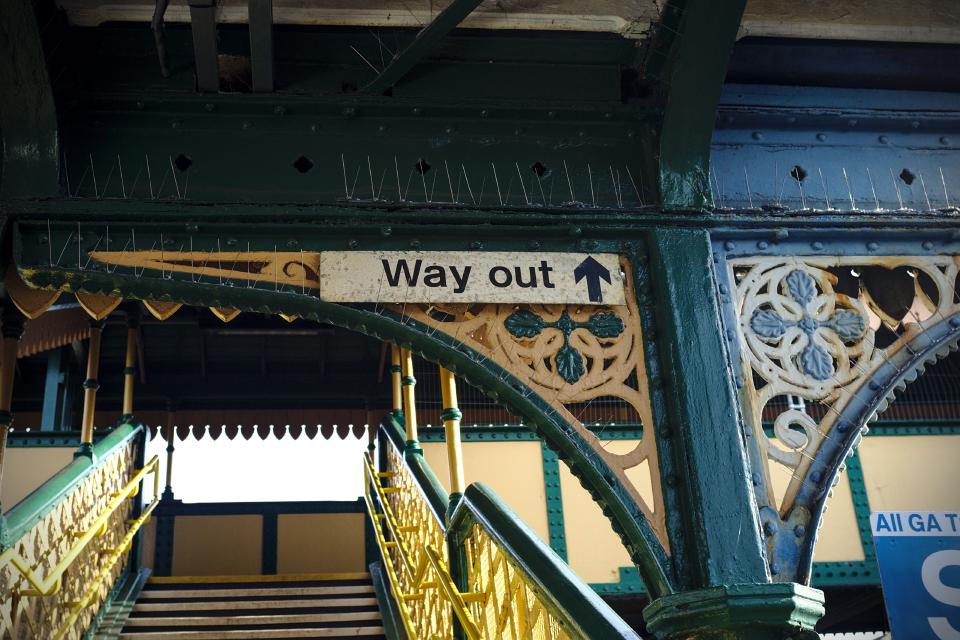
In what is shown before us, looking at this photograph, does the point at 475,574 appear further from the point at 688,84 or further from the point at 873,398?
the point at 688,84

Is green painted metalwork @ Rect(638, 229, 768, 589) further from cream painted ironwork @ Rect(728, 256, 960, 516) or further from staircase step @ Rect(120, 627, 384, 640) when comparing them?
staircase step @ Rect(120, 627, 384, 640)

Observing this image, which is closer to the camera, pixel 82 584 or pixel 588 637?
pixel 588 637

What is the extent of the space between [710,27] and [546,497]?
4954 millimetres

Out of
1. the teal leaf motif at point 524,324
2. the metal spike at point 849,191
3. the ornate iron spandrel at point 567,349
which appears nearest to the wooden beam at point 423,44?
the ornate iron spandrel at point 567,349

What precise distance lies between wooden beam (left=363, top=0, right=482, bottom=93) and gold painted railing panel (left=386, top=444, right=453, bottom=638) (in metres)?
2.43

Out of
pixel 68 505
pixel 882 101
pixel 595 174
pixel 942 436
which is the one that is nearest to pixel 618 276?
pixel 595 174

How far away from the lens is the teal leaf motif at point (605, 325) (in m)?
4.71

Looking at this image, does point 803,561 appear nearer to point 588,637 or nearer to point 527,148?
point 588,637

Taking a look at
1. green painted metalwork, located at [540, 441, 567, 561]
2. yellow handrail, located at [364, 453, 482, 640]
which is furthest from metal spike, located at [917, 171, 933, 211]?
green painted metalwork, located at [540, 441, 567, 561]

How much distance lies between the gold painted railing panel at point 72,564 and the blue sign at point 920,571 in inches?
176

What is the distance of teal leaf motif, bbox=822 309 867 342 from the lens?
4824 millimetres

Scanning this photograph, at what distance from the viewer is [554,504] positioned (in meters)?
8.70

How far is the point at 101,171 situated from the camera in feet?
15.9

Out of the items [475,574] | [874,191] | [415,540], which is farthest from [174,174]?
[874,191]
